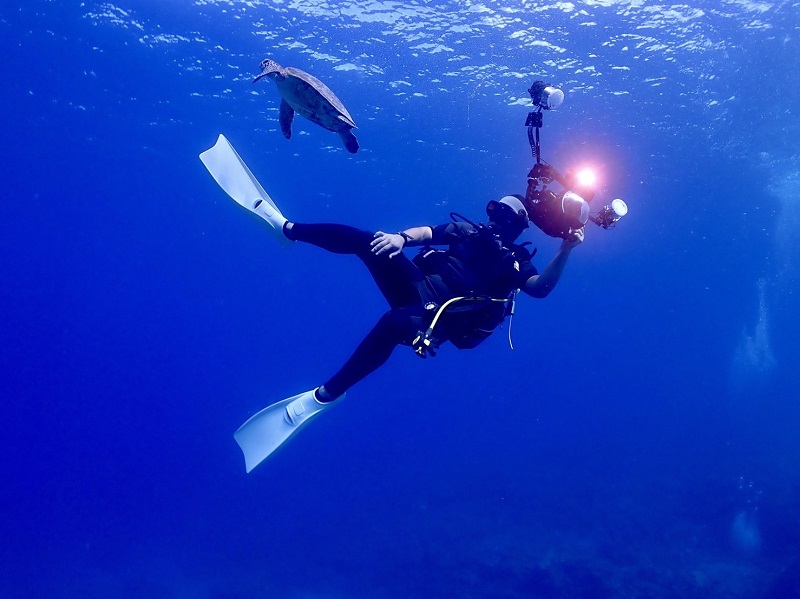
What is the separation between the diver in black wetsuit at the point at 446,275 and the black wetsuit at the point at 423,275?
0.01 meters

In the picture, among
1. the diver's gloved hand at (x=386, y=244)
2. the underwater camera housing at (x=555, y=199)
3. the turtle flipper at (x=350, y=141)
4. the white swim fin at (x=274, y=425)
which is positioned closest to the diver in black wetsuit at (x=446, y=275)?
the diver's gloved hand at (x=386, y=244)

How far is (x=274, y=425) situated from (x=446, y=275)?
2751 mm

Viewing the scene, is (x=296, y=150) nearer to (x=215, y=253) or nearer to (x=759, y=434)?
(x=215, y=253)

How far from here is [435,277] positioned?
583 cm

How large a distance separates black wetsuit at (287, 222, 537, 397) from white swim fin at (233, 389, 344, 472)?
0.45 metres

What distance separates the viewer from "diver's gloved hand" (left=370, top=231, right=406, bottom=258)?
17.1 feet

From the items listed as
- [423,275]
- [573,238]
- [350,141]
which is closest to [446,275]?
[423,275]

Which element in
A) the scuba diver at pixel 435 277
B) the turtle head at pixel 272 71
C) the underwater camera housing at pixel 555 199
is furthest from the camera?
the scuba diver at pixel 435 277

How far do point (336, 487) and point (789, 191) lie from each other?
→ 1200 inches

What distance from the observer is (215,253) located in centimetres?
4259

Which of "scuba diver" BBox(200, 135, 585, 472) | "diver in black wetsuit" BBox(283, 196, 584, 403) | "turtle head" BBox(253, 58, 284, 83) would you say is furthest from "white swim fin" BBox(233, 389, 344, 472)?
"turtle head" BBox(253, 58, 284, 83)

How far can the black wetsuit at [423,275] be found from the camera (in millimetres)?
5504

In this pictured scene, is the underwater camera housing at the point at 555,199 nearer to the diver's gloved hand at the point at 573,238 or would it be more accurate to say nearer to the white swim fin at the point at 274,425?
the diver's gloved hand at the point at 573,238

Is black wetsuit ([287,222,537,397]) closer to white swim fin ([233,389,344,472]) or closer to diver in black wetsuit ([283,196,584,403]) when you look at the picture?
diver in black wetsuit ([283,196,584,403])
